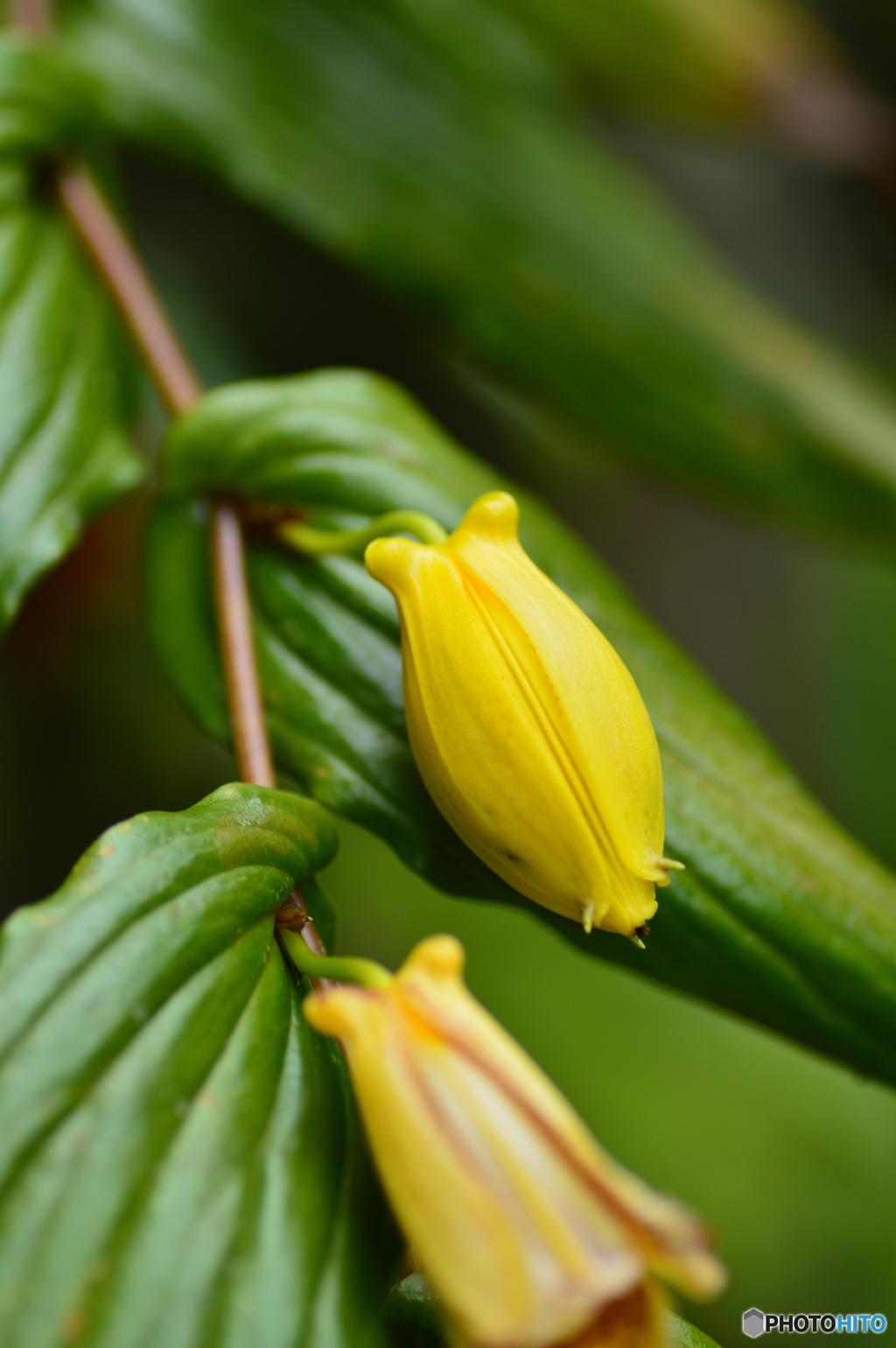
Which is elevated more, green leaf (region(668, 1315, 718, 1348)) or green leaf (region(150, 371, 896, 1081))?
green leaf (region(150, 371, 896, 1081))

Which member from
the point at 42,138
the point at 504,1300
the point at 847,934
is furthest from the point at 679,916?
the point at 42,138

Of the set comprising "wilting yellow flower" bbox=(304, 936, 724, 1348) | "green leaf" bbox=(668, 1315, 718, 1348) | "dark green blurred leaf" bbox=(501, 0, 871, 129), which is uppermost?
"dark green blurred leaf" bbox=(501, 0, 871, 129)

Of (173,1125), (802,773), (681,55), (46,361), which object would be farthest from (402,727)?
(802,773)

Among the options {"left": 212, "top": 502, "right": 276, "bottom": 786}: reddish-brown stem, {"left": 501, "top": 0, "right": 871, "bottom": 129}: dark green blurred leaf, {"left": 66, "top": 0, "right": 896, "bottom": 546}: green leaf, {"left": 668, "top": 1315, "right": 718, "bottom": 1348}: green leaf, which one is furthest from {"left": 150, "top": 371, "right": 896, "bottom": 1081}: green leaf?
{"left": 501, "top": 0, "right": 871, "bottom": 129}: dark green blurred leaf

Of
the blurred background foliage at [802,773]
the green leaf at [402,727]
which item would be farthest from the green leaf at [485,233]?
the green leaf at [402,727]

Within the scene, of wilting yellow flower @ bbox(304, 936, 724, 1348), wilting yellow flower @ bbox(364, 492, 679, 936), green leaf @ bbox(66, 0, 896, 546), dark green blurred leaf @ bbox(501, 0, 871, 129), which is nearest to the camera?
wilting yellow flower @ bbox(304, 936, 724, 1348)

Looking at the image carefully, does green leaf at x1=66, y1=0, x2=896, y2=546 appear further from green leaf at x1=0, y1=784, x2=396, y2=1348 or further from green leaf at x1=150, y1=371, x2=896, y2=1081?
green leaf at x1=0, y1=784, x2=396, y2=1348

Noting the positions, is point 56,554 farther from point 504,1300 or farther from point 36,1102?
point 504,1300
